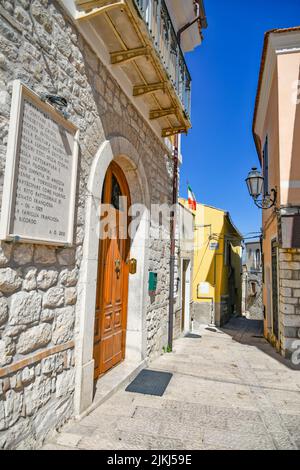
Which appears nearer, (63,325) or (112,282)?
(63,325)

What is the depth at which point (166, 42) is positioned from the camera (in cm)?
447

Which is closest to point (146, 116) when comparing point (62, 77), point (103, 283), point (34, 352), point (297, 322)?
point (62, 77)

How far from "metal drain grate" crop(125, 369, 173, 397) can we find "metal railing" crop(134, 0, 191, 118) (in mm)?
4058

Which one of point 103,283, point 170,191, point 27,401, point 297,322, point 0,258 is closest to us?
point 0,258

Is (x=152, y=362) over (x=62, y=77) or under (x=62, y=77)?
under

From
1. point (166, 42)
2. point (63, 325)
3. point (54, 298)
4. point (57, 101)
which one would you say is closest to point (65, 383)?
point (63, 325)

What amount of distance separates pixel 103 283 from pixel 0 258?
2034 mm

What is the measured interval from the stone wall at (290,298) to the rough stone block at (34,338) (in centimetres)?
496

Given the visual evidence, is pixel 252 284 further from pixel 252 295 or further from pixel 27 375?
pixel 27 375

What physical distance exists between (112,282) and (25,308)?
6.67 feet

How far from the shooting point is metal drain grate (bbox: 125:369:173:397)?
3.65 m

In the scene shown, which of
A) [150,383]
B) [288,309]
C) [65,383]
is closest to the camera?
[65,383]

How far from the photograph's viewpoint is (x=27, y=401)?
2109 mm

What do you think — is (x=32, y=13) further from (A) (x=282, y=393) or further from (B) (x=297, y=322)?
(B) (x=297, y=322)
